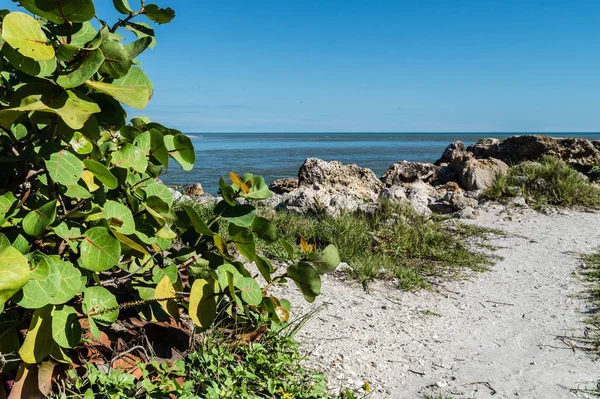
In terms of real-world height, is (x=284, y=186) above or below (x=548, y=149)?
below

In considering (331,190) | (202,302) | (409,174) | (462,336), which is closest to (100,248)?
(202,302)

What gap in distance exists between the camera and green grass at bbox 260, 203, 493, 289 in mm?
4707

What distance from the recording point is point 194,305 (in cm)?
193

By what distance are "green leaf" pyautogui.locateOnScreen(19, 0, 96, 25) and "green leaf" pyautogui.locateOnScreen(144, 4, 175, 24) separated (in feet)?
1.37

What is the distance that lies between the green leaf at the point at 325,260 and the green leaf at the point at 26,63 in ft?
4.32

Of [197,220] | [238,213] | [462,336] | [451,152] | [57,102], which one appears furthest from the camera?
[451,152]

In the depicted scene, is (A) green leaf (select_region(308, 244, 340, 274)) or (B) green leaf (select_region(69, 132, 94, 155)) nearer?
(B) green leaf (select_region(69, 132, 94, 155))

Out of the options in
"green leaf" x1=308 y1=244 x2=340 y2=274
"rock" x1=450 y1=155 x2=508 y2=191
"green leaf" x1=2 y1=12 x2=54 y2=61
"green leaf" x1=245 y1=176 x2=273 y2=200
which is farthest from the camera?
"rock" x1=450 y1=155 x2=508 y2=191

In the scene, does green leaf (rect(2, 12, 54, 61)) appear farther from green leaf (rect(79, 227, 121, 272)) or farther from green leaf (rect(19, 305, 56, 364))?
green leaf (rect(19, 305, 56, 364))

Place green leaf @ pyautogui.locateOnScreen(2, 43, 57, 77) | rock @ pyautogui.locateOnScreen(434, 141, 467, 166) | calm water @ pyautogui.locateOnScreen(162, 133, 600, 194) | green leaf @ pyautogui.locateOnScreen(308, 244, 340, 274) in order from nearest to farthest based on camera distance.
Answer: green leaf @ pyautogui.locateOnScreen(2, 43, 57, 77)
green leaf @ pyautogui.locateOnScreen(308, 244, 340, 274)
rock @ pyautogui.locateOnScreen(434, 141, 467, 166)
calm water @ pyautogui.locateOnScreen(162, 133, 600, 194)

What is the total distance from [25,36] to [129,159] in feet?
2.00

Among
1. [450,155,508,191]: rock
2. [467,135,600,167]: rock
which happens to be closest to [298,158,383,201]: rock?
[450,155,508,191]: rock

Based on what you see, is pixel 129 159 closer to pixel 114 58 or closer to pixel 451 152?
pixel 114 58

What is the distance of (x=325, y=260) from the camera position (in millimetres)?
2227
